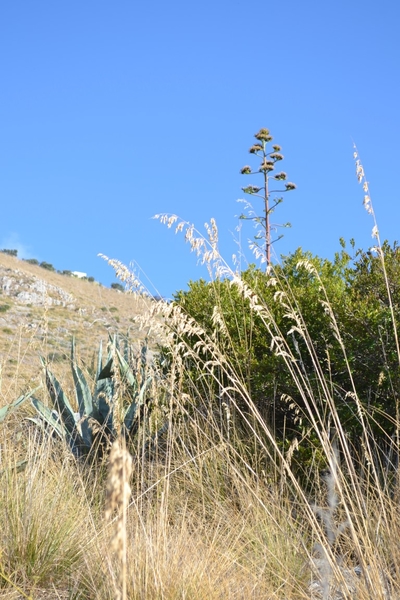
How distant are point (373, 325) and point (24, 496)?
259 centimetres

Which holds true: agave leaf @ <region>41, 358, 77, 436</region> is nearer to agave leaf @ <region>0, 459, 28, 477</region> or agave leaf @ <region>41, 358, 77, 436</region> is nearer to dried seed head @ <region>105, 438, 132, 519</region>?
agave leaf @ <region>0, 459, 28, 477</region>

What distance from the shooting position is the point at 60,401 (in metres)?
5.50

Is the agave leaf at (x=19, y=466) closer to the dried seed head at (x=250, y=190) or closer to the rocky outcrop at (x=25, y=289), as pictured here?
the dried seed head at (x=250, y=190)

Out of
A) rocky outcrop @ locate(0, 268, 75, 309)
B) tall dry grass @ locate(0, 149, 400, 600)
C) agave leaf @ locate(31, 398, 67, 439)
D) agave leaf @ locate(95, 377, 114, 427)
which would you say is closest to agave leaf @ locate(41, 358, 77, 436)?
agave leaf @ locate(31, 398, 67, 439)

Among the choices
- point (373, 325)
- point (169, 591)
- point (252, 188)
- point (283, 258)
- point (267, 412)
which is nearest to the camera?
point (169, 591)

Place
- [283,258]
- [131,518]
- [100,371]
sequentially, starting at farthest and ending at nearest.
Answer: [283,258], [100,371], [131,518]

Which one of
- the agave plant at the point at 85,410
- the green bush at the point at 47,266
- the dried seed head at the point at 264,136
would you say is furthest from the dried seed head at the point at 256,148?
the green bush at the point at 47,266

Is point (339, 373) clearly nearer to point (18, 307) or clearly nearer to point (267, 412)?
point (267, 412)

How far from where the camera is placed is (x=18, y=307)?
32688mm

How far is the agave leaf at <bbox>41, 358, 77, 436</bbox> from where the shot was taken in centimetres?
541

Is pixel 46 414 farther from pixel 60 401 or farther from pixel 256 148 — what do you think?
pixel 256 148

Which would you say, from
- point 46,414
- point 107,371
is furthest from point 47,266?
point 46,414

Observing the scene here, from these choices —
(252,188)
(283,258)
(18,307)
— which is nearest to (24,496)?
(283,258)

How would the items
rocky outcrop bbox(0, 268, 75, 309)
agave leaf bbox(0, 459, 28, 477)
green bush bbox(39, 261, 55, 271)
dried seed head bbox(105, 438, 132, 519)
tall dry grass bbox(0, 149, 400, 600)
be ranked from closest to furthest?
1. dried seed head bbox(105, 438, 132, 519)
2. tall dry grass bbox(0, 149, 400, 600)
3. agave leaf bbox(0, 459, 28, 477)
4. rocky outcrop bbox(0, 268, 75, 309)
5. green bush bbox(39, 261, 55, 271)
